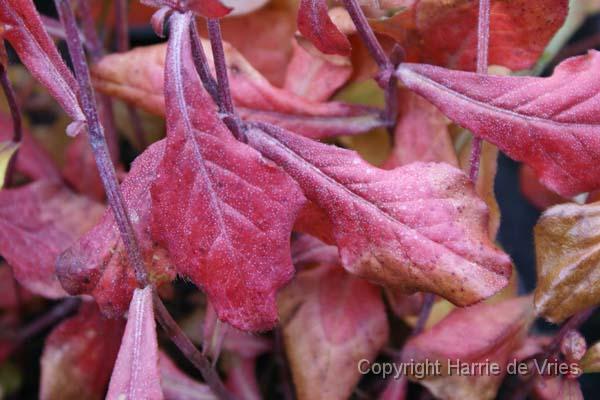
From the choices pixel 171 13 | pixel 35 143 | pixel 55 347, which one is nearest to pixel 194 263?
pixel 171 13

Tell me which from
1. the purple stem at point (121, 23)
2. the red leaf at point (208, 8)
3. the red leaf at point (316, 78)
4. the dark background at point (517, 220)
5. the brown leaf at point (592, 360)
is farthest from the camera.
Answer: the dark background at point (517, 220)

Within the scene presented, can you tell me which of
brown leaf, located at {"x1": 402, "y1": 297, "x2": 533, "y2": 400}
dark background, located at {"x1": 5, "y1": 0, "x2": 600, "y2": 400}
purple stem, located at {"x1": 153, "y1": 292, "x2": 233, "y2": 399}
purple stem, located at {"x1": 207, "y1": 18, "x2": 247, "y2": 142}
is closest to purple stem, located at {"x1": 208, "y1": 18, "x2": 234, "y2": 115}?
purple stem, located at {"x1": 207, "y1": 18, "x2": 247, "y2": 142}

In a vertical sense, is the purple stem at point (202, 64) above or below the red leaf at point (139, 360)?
above

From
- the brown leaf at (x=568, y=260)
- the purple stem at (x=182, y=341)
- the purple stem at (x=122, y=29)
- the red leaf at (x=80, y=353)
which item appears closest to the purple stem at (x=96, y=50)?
the purple stem at (x=122, y=29)

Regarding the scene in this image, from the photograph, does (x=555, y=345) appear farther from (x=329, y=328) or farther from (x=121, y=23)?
(x=121, y=23)

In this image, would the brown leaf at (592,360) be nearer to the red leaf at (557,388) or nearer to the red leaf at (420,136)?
the red leaf at (557,388)

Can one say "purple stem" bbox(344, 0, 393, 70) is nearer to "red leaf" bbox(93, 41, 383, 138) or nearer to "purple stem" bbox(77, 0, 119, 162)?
"red leaf" bbox(93, 41, 383, 138)
